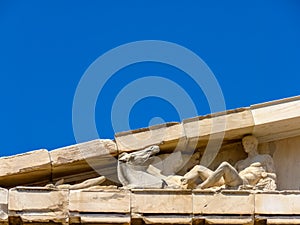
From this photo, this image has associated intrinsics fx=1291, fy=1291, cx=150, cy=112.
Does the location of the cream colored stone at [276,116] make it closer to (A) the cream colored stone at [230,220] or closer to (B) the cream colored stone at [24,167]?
(A) the cream colored stone at [230,220]

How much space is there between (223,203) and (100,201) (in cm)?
157

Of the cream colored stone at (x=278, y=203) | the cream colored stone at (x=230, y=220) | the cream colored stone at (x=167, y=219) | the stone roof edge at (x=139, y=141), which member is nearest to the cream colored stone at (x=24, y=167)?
the stone roof edge at (x=139, y=141)

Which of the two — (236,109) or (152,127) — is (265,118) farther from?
(152,127)

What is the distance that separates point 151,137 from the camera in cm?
1705

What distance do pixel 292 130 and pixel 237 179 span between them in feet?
3.96

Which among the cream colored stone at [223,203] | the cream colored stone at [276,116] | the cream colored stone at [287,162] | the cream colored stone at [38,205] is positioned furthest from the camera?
the cream colored stone at [287,162]

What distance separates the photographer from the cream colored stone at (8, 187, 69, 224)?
1633 cm

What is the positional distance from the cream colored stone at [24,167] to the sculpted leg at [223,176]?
207 centimetres

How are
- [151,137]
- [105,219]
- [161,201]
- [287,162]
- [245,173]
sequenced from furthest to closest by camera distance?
[287,162], [245,173], [151,137], [161,201], [105,219]

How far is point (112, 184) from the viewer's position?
17.0 metres

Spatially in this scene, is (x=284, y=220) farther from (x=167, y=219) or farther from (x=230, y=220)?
(x=167, y=219)

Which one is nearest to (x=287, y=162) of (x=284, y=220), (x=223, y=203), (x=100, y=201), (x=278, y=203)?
(x=278, y=203)

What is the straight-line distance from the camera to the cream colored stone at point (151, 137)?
17.0 metres

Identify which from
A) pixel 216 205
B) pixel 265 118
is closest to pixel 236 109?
pixel 265 118
